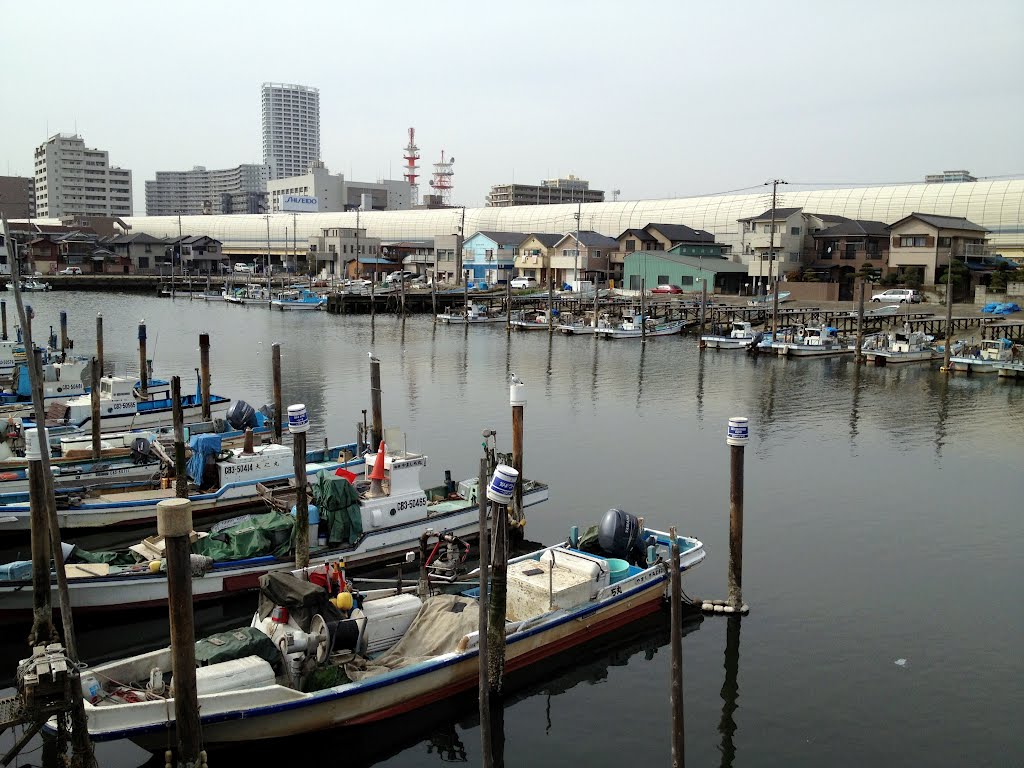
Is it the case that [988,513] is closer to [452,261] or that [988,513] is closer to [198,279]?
[452,261]

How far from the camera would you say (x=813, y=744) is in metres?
12.1

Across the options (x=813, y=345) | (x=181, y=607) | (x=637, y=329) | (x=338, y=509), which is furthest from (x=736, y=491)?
(x=637, y=329)

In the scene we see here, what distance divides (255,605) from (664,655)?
7710 millimetres

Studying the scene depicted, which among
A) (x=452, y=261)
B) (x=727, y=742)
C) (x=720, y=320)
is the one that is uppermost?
(x=452, y=261)

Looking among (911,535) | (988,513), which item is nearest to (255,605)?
(911,535)

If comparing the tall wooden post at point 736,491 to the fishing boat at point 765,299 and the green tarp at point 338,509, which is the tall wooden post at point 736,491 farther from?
the fishing boat at point 765,299

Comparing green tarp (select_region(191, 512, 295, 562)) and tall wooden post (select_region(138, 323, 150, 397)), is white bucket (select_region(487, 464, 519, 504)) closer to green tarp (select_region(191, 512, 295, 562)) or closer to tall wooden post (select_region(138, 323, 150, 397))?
green tarp (select_region(191, 512, 295, 562))

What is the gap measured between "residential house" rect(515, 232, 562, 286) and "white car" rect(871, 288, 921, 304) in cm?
3657

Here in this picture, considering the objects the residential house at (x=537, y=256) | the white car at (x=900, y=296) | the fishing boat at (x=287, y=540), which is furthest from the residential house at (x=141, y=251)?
the fishing boat at (x=287, y=540)

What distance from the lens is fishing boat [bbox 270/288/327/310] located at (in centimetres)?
8781

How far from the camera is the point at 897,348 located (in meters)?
52.2

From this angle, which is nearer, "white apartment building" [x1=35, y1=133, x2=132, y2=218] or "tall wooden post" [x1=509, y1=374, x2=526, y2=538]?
"tall wooden post" [x1=509, y1=374, x2=526, y2=538]

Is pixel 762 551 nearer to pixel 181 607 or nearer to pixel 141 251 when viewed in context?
pixel 181 607

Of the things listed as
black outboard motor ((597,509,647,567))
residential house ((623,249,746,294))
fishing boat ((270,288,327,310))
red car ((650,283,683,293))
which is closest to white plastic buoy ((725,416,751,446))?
black outboard motor ((597,509,647,567))
